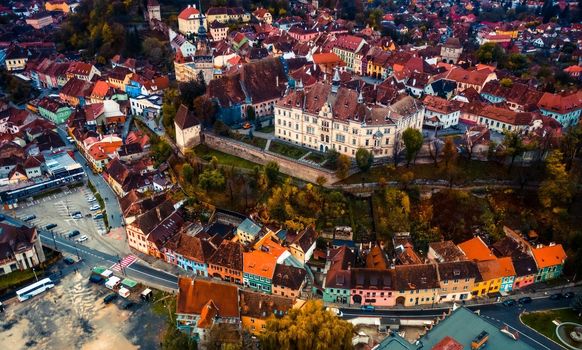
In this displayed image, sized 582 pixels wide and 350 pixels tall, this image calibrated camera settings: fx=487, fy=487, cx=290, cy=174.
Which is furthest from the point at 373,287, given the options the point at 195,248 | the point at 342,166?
the point at 195,248

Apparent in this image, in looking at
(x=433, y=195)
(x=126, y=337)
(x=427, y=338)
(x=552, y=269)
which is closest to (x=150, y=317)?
(x=126, y=337)

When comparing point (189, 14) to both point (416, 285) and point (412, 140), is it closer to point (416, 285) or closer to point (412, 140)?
point (412, 140)

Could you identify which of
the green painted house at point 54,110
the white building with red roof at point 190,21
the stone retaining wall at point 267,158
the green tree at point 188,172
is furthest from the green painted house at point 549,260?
the white building with red roof at point 190,21

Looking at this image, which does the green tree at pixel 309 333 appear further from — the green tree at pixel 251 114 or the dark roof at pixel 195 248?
the green tree at pixel 251 114

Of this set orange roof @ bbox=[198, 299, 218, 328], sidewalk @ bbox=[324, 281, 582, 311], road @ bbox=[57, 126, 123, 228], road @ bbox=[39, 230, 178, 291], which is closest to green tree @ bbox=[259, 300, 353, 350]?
orange roof @ bbox=[198, 299, 218, 328]

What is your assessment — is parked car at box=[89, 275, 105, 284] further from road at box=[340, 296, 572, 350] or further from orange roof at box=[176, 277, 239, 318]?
road at box=[340, 296, 572, 350]
